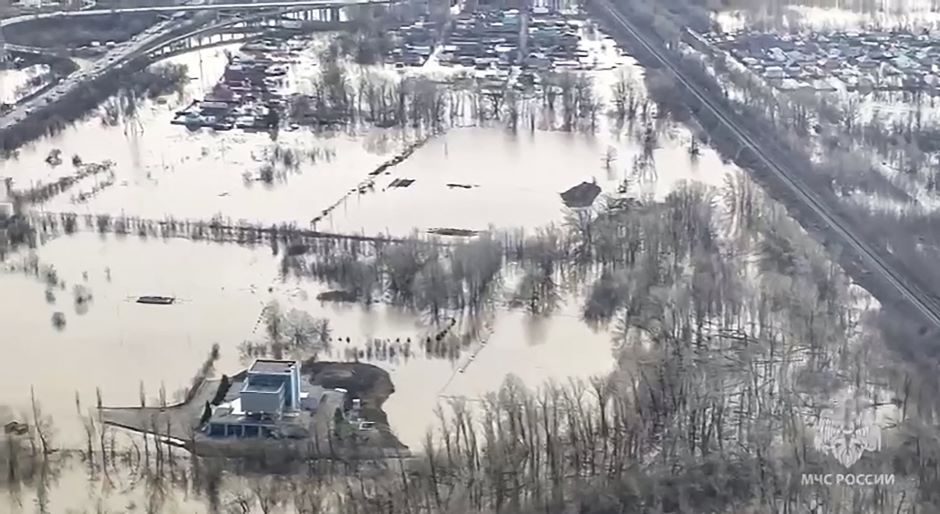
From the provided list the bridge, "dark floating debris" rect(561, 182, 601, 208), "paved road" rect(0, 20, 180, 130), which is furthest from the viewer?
the bridge

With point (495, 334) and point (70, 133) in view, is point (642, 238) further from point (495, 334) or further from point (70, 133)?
point (70, 133)

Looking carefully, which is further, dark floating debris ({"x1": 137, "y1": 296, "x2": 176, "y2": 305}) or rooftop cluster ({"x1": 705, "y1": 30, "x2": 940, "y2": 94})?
rooftop cluster ({"x1": 705, "y1": 30, "x2": 940, "y2": 94})

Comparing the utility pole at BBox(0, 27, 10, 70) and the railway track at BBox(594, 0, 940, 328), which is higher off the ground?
the utility pole at BBox(0, 27, 10, 70)

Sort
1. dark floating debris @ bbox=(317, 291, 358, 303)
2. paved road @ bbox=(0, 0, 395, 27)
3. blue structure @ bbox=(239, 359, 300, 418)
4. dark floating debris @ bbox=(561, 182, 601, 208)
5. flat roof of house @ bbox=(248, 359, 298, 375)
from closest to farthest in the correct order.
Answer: blue structure @ bbox=(239, 359, 300, 418), flat roof of house @ bbox=(248, 359, 298, 375), dark floating debris @ bbox=(317, 291, 358, 303), dark floating debris @ bbox=(561, 182, 601, 208), paved road @ bbox=(0, 0, 395, 27)

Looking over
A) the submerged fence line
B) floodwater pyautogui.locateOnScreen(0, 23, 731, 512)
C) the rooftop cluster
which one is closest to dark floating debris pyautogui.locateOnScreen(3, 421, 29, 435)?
floodwater pyautogui.locateOnScreen(0, 23, 731, 512)

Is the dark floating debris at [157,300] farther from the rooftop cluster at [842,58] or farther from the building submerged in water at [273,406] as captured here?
the rooftop cluster at [842,58]

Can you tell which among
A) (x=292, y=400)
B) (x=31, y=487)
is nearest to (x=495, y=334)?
(x=292, y=400)
